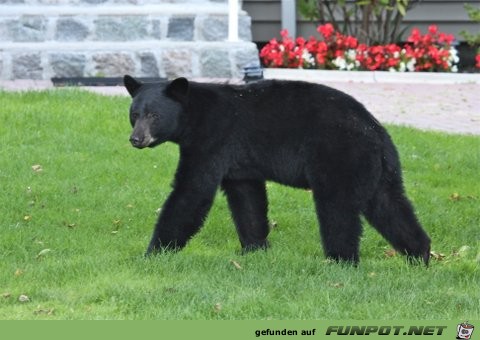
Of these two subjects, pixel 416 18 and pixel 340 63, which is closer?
pixel 340 63

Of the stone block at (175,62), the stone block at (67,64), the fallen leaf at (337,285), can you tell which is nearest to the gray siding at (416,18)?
the stone block at (175,62)

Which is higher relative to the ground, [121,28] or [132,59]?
[121,28]

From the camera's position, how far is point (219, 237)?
7.55 metres

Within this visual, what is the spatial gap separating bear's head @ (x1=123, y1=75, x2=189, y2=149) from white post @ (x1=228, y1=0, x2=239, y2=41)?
23.0 feet

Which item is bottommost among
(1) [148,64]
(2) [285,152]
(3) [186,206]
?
(1) [148,64]

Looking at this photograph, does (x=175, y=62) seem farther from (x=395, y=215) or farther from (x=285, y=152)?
(x=395, y=215)

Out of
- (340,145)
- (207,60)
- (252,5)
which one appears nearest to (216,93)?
(340,145)

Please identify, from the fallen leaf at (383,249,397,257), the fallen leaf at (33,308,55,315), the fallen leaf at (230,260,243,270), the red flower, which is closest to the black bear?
the fallen leaf at (230,260,243,270)

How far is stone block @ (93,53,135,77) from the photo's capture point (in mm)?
13391

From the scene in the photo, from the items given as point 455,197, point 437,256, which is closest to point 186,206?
point 437,256

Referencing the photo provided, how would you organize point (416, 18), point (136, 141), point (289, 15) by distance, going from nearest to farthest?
point (136, 141)
point (289, 15)
point (416, 18)

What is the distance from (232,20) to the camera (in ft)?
44.2

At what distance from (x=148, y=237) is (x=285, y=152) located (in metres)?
1.47

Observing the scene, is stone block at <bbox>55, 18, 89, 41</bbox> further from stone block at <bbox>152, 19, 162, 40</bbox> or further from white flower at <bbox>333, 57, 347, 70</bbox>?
white flower at <bbox>333, 57, 347, 70</bbox>
